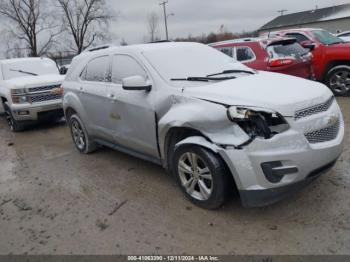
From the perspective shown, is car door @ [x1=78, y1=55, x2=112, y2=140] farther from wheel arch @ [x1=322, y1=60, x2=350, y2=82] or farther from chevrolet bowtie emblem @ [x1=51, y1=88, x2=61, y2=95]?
wheel arch @ [x1=322, y1=60, x2=350, y2=82]

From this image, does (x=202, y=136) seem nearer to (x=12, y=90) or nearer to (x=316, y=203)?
(x=316, y=203)

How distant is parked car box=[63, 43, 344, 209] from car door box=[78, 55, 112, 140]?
32 mm

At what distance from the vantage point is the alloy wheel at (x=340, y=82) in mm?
8312

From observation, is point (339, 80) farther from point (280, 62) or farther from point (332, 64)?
point (280, 62)

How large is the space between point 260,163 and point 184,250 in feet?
3.35

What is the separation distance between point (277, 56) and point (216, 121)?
17.2 ft

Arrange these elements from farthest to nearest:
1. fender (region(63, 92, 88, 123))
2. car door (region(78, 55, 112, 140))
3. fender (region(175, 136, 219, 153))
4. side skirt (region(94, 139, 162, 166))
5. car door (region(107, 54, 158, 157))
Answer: fender (region(63, 92, 88, 123))
car door (region(78, 55, 112, 140))
side skirt (region(94, 139, 162, 166))
car door (region(107, 54, 158, 157))
fender (region(175, 136, 219, 153))

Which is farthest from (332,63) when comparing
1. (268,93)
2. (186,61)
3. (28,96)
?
(28,96)

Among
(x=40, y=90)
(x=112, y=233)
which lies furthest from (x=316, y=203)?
(x=40, y=90)

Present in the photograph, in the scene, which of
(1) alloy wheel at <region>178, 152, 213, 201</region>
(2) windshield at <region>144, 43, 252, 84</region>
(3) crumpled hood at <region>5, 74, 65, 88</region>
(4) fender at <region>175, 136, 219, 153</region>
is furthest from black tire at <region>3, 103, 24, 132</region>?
(4) fender at <region>175, 136, 219, 153</region>

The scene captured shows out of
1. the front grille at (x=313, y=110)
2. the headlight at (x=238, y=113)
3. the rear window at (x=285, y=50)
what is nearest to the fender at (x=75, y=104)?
the headlight at (x=238, y=113)

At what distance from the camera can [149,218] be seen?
3.58 metres

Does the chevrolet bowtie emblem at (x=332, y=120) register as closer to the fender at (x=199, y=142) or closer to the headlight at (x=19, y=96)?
the fender at (x=199, y=142)

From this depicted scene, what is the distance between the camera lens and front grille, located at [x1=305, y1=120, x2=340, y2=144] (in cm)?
315
